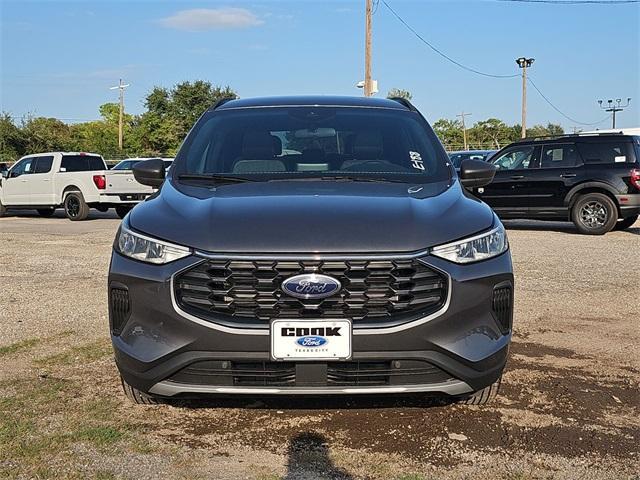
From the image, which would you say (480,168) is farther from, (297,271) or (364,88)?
(364,88)

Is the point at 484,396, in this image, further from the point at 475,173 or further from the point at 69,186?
the point at 69,186

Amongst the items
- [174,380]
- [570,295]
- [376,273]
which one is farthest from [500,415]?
[570,295]

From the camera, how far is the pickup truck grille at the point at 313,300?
2920mm

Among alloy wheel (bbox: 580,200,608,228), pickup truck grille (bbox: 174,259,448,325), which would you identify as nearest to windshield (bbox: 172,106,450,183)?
pickup truck grille (bbox: 174,259,448,325)

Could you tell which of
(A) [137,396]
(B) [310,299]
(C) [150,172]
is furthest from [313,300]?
(C) [150,172]

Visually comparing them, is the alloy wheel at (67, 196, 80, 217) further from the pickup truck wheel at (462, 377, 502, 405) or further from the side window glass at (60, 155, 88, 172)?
the pickup truck wheel at (462, 377, 502, 405)

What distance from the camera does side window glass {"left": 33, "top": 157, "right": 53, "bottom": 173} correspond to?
17.9 metres

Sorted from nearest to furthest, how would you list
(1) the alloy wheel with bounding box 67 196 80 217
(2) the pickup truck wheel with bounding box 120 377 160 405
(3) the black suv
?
(2) the pickup truck wheel with bounding box 120 377 160 405 → (3) the black suv → (1) the alloy wheel with bounding box 67 196 80 217

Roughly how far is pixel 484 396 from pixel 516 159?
10.7 metres

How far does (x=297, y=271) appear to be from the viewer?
2.93 meters

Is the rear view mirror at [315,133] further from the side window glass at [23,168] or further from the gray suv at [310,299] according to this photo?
the side window glass at [23,168]

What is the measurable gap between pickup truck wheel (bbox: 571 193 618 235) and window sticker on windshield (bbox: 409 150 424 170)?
925 cm

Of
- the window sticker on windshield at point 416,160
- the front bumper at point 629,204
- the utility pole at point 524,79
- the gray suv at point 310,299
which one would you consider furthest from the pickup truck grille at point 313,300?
the utility pole at point 524,79

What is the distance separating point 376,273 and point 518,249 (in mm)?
7918
